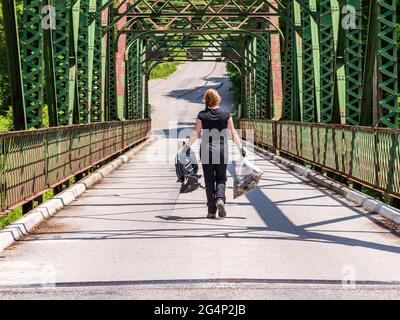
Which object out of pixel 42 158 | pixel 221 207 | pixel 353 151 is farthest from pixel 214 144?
pixel 353 151

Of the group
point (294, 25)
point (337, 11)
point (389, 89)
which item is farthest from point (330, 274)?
point (294, 25)

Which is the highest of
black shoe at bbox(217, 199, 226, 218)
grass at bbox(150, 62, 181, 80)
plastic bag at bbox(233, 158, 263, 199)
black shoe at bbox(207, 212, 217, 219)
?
grass at bbox(150, 62, 181, 80)

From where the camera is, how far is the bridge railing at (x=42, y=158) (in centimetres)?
1268

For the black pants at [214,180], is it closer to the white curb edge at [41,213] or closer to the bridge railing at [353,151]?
the white curb edge at [41,213]

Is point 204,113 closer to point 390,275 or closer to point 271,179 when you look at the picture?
point 390,275

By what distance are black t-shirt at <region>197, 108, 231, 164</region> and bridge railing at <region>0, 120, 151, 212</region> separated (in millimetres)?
2519

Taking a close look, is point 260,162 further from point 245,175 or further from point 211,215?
point 211,215

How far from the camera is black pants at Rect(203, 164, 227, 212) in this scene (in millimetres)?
13398

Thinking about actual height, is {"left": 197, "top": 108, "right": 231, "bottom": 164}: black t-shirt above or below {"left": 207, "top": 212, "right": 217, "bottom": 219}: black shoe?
above

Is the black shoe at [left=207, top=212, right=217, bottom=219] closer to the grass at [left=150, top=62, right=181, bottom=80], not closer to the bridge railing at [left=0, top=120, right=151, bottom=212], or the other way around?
the bridge railing at [left=0, top=120, right=151, bottom=212]

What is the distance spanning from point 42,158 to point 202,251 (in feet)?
18.5

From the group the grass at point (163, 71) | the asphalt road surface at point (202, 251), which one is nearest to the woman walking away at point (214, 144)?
the asphalt road surface at point (202, 251)

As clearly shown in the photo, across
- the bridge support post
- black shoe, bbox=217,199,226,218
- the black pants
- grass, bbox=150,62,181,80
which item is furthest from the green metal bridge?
grass, bbox=150,62,181,80

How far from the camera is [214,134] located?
529 inches
